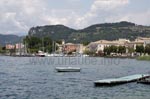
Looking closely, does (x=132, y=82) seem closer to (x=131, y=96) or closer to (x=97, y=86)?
(x=97, y=86)

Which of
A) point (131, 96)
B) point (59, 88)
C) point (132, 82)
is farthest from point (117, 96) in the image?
point (132, 82)

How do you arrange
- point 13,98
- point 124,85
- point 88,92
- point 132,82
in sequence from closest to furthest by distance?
point 13,98 → point 88,92 → point 124,85 → point 132,82

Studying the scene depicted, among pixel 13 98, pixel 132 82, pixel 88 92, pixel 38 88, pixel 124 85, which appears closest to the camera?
pixel 13 98

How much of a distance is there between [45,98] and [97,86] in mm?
12434

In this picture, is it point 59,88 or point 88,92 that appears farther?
point 59,88

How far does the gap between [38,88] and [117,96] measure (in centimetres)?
1134

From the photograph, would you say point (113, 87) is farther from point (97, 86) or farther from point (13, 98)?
point (13, 98)

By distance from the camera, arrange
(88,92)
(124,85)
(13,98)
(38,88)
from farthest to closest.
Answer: (124,85)
(38,88)
(88,92)
(13,98)

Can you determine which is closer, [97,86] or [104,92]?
[104,92]

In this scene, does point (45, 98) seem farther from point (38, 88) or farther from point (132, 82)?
point (132, 82)

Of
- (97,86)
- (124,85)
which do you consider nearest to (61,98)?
(97,86)

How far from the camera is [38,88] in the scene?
163 feet

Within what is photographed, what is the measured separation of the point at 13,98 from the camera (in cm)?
4084

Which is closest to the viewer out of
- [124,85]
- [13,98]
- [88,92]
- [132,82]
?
[13,98]
